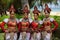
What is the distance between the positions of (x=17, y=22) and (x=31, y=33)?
423 mm

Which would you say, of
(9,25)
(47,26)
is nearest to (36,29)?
(47,26)

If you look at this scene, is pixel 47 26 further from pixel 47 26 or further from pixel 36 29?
pixel 36 29

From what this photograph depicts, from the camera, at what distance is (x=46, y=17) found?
6.40 m

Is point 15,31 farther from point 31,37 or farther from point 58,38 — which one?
point 58,38

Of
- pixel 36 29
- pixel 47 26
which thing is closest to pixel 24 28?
pixel 36 29

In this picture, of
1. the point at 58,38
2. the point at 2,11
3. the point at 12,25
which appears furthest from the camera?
the point at 2,11

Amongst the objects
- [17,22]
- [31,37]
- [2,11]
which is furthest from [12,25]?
[2,11]

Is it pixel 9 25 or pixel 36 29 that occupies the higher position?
pixel 9 25

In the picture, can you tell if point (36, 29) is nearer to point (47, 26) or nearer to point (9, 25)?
point (47, 26)

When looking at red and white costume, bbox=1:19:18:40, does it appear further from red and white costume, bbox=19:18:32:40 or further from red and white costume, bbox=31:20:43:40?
red and white costume, bbox=31:20:43:40

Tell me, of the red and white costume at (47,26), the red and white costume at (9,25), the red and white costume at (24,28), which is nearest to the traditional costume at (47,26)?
the red and white costume at (47,26)

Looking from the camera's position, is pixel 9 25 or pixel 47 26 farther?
pixel 47 26

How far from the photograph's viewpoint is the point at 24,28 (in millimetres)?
6332

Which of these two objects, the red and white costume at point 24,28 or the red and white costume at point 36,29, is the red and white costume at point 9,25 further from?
the red and white costume at point 36,29
